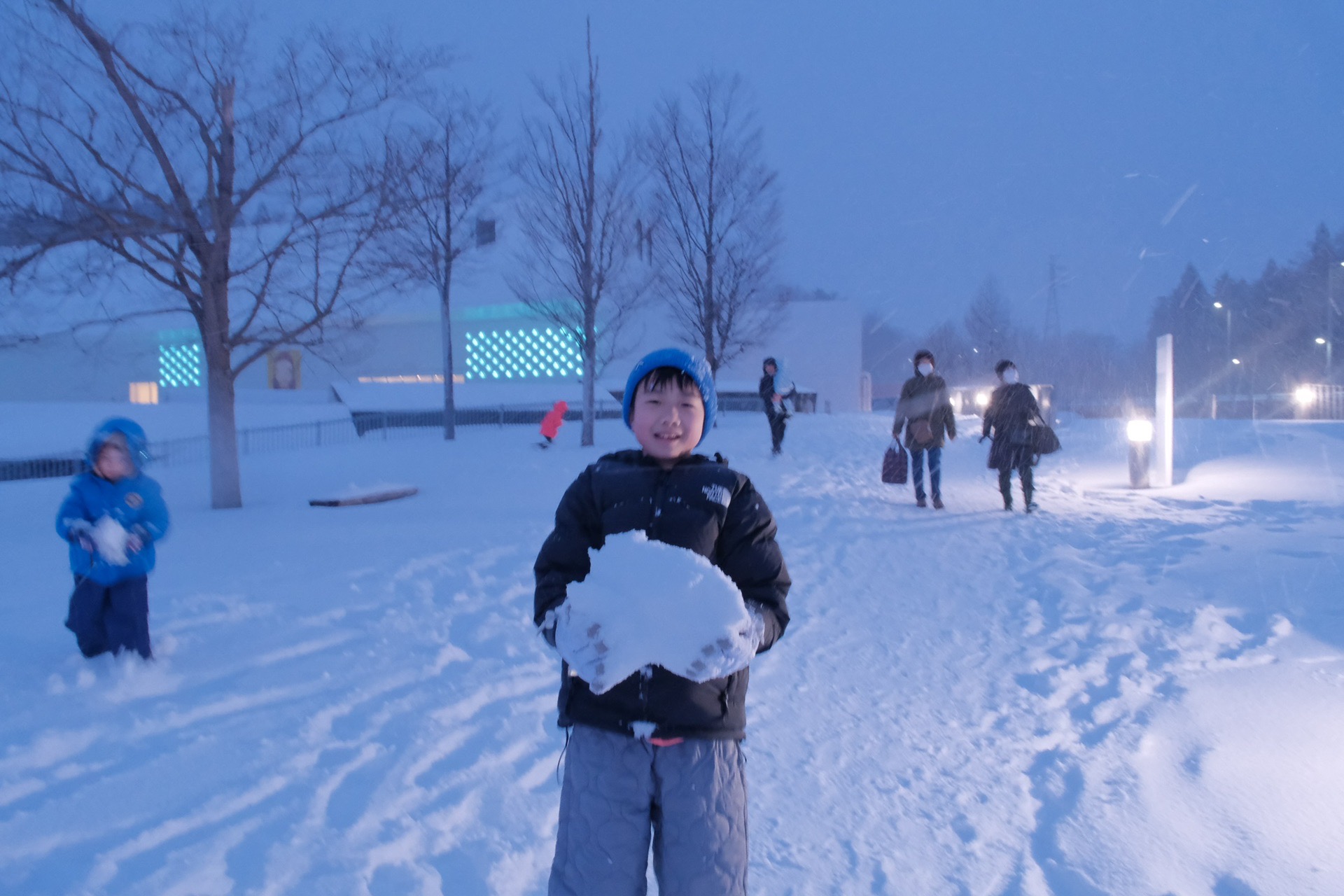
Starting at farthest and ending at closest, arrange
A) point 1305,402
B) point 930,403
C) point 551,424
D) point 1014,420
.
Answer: point 1305,402 → point 551,424 → point 930,403 → point 1014,420

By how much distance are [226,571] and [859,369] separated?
31406mm

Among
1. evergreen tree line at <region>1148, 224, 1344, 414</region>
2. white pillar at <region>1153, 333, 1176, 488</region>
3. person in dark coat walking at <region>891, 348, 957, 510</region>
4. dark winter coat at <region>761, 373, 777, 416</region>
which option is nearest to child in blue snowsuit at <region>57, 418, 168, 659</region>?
person in dark coat walking at <region>891, 348, 957, 510</region>

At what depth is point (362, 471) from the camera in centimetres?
1444

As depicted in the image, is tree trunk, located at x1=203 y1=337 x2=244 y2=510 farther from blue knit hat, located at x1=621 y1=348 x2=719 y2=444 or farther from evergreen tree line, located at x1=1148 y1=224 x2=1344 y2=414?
evergreen tree line, located at x1=1148 y1=224 x2=1344 y2=414

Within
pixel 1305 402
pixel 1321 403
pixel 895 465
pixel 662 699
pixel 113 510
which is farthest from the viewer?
pixel 1305 402

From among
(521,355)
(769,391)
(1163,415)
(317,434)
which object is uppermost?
(521,355)

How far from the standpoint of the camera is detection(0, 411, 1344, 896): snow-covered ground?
119 inches

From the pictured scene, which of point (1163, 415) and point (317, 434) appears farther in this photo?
point (317, 434)

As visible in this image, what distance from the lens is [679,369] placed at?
7.30ft

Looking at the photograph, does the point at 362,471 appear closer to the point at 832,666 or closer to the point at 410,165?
the point at 410,165

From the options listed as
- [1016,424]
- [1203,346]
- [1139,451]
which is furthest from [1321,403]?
[1203,346]

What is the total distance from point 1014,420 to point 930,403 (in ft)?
3.04

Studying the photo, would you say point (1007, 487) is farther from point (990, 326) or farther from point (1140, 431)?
point (990, 326)

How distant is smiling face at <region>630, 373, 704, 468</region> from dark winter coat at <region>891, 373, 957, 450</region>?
7.94 m
